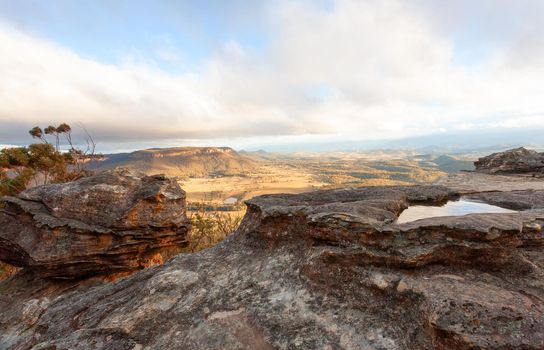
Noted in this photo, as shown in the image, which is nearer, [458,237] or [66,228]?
[458,237]

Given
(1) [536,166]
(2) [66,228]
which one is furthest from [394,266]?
(1) [536,166]

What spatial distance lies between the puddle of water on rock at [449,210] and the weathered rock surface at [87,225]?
16.9 m

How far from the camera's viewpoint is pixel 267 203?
46.8 feet

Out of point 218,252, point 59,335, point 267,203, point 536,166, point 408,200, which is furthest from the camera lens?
point 536,166

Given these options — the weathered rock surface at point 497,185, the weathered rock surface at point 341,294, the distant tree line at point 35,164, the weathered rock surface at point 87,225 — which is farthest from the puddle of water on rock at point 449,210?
the distant tree line at point 35,164

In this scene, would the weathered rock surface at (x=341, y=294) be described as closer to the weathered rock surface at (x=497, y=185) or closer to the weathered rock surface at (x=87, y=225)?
the weathered rock surface at (x=87, y=225)

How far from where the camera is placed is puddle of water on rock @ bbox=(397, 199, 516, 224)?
1407 cm

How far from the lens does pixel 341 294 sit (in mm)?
9344

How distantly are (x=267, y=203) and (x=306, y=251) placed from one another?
388cm

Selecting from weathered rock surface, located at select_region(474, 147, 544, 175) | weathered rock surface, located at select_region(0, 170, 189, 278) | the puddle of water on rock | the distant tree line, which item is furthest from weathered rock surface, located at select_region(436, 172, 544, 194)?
the distant tree line

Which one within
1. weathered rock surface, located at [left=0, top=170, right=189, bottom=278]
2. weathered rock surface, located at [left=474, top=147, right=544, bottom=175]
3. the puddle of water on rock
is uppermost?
weathered rock surface, located at [left=474, top=147, right=544, bottom=175]

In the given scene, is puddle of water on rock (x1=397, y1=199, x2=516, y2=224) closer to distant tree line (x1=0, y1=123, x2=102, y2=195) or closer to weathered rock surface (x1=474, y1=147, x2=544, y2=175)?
weathered rock surface (x1=474, y1=147, x2=544, y2=175)

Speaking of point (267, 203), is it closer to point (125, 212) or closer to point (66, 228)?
point (125, 212)

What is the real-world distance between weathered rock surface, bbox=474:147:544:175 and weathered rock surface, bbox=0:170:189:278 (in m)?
31.3
